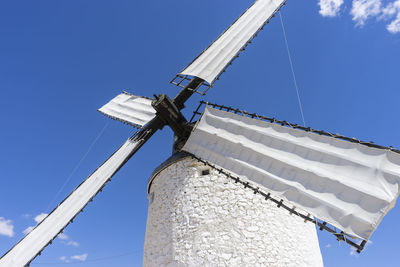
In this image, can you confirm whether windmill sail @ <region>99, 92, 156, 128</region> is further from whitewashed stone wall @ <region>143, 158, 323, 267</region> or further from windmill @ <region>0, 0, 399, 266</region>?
whitewashed stone wall @ <region>143, 158, 323, 267</region>

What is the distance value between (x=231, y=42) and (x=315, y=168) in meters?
4.04

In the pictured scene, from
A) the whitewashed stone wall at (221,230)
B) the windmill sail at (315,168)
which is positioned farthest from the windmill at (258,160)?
the whitewashed stone wall at (221,230)

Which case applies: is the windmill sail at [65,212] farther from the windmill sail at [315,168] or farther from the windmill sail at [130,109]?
the windmill sail at [315,168]

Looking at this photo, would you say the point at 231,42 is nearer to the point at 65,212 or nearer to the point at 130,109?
the point at 130,109

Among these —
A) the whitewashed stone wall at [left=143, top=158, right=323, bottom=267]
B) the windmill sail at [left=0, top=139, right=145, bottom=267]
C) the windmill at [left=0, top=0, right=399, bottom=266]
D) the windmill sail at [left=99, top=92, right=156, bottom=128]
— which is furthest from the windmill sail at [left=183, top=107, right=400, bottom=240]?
the windmill sail at [left=99, top=92, right=156, bottom=128]

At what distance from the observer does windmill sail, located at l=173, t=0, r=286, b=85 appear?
18.7 ft

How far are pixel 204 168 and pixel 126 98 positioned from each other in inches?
211

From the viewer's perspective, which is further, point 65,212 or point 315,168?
point 65,212

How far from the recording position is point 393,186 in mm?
3049

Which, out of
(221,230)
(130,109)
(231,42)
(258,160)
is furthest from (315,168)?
(130,109)

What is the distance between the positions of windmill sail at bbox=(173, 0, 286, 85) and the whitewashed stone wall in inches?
99.7

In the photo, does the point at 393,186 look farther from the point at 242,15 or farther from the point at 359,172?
the point at 242,15

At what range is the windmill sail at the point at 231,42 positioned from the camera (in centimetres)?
571

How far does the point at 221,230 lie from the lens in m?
4.53
